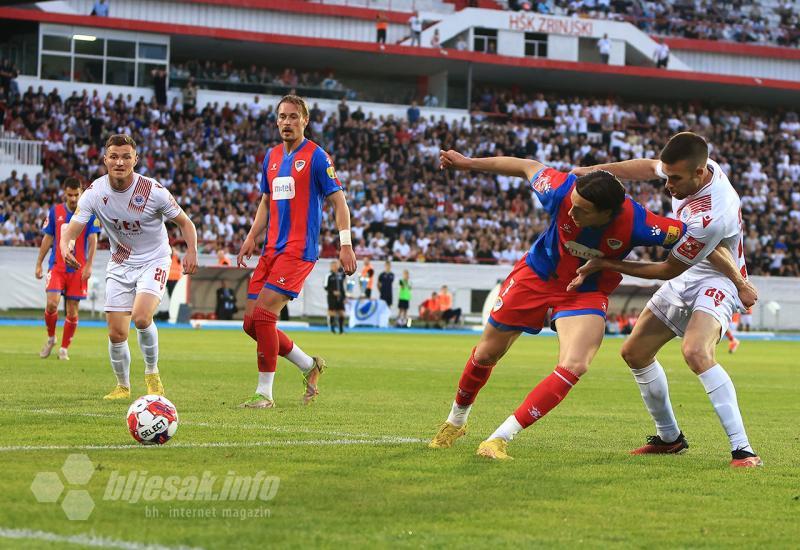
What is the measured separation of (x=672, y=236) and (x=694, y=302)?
2.54ft

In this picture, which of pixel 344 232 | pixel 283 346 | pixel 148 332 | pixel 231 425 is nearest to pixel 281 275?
pixel 344 232

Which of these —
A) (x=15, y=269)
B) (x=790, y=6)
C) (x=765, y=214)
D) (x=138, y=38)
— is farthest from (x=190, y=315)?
(x=790, y=6)

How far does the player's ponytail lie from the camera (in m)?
7.57

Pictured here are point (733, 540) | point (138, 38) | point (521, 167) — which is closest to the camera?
point (733, 540)

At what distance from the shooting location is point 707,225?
798cm

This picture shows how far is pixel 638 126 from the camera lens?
5647 centimetres

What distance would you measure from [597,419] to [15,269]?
29.6 metres

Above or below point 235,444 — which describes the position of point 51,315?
below

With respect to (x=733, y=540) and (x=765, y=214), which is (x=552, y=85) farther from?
(x=733, y=540)

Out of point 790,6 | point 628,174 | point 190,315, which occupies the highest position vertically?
point 790,6

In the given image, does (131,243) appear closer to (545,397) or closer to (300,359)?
(300,359)

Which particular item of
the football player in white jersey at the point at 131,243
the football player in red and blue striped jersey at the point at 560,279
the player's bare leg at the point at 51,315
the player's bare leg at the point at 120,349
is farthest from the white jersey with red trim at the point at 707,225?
the player's bare leg at the point at 51,315

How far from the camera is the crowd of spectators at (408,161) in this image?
4291cm

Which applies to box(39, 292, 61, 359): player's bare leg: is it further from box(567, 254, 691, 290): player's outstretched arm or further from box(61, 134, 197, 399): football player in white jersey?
box(567, 254, 691, 290): player's outstretched arm
